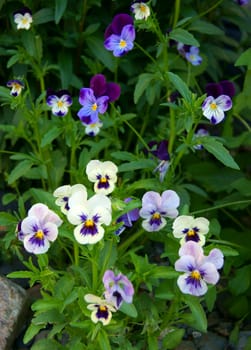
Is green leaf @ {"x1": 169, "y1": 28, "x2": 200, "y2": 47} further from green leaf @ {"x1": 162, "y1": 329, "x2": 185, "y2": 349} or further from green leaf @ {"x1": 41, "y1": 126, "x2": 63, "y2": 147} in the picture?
green leaf @ {"x1": 162, "y1": 329, "x2": 185, "y2": 349}

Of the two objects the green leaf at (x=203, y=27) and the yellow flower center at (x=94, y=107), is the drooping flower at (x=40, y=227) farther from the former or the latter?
the green leaf at (x=203, y=27)

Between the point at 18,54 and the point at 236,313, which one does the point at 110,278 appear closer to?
the point at 236,313

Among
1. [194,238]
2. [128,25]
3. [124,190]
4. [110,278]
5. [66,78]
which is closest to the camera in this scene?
[110,278]

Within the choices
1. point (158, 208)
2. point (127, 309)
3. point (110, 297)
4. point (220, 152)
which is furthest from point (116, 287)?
point (220, 152)

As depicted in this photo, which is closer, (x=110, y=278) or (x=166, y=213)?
(x=110, y=278)

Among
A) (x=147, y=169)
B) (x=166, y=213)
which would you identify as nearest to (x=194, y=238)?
(x=166, y=213)

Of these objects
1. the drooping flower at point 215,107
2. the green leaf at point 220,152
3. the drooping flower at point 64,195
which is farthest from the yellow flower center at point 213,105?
the drooping flower at point 64,195
